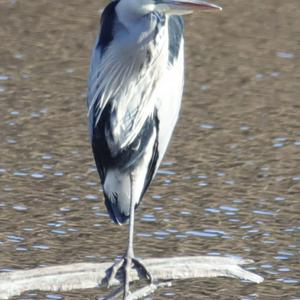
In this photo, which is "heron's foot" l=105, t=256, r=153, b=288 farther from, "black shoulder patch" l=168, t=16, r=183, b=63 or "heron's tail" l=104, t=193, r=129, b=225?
"black shoulder patch" l=168, t=16, r=183, b=63

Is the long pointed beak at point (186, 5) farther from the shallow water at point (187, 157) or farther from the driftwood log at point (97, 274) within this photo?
the shallow water at point (187, 157)

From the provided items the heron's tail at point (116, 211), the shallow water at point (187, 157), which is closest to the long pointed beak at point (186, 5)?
the heron's tail at point (116, 211)

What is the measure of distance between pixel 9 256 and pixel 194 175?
1.62 m

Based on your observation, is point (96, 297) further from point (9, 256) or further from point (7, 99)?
point (7, 99)

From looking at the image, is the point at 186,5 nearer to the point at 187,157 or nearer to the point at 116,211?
the point at 116,211

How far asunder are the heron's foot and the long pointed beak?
965 millimetres

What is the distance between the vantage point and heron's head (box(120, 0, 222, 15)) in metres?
4.99


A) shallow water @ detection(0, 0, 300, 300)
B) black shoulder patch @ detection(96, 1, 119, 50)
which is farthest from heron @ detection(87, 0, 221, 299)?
shallow water @ detection(0, 0, 300, 300)

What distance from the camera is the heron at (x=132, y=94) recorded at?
511 centimetres

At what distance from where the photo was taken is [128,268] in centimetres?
518

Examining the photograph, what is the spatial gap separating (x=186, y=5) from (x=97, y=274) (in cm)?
105

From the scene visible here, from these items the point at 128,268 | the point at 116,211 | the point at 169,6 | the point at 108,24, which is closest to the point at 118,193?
the point at 116,211

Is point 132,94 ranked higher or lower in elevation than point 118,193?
higher

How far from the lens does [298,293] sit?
6637 millimetres
